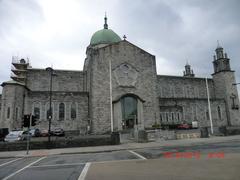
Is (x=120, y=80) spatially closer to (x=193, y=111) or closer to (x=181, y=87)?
(x=193, y=111)

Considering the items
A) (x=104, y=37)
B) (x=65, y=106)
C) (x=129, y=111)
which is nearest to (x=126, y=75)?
(x=129, y=111)

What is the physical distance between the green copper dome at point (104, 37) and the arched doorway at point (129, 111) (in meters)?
18.0


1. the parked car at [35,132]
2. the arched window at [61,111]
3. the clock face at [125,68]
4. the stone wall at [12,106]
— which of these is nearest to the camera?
the parked car at [35,132]

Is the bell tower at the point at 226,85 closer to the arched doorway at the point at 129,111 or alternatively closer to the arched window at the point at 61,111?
the arched doorway at the point at 129,111

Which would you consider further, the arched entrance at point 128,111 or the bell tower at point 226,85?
the bell tower at point 226,85

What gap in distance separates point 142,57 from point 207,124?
19.9 meters

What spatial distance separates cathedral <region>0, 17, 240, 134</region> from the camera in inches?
1358

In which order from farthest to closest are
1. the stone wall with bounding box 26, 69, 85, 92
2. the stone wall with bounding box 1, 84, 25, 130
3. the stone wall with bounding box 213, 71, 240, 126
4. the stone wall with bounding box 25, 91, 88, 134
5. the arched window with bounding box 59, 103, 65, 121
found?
the stone wall with bounding box 213, 71, 240, 126, the stone wall with bounding box 26, 69, 85, 92, the arched window with bounding box 59, 103, 65, 121, the stone wall with bounding box 25, 91, 88, 134, the stone wall with bounding box 1, 84, 25, 130

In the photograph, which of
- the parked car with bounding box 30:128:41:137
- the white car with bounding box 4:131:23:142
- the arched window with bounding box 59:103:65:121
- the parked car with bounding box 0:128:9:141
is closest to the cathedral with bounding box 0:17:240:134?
the arched window with bounding box 59:103:65:121

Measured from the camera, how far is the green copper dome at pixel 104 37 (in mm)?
48625

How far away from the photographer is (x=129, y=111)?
36031 millimetres

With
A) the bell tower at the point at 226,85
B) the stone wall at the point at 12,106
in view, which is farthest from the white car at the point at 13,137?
the bell tower at the point at 226,85

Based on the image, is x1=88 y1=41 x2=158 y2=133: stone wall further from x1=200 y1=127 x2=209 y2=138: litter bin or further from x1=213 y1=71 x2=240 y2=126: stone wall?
x1=213 y1=71 x2=240 y2=126: stone wall

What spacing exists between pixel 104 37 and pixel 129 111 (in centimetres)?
2112
